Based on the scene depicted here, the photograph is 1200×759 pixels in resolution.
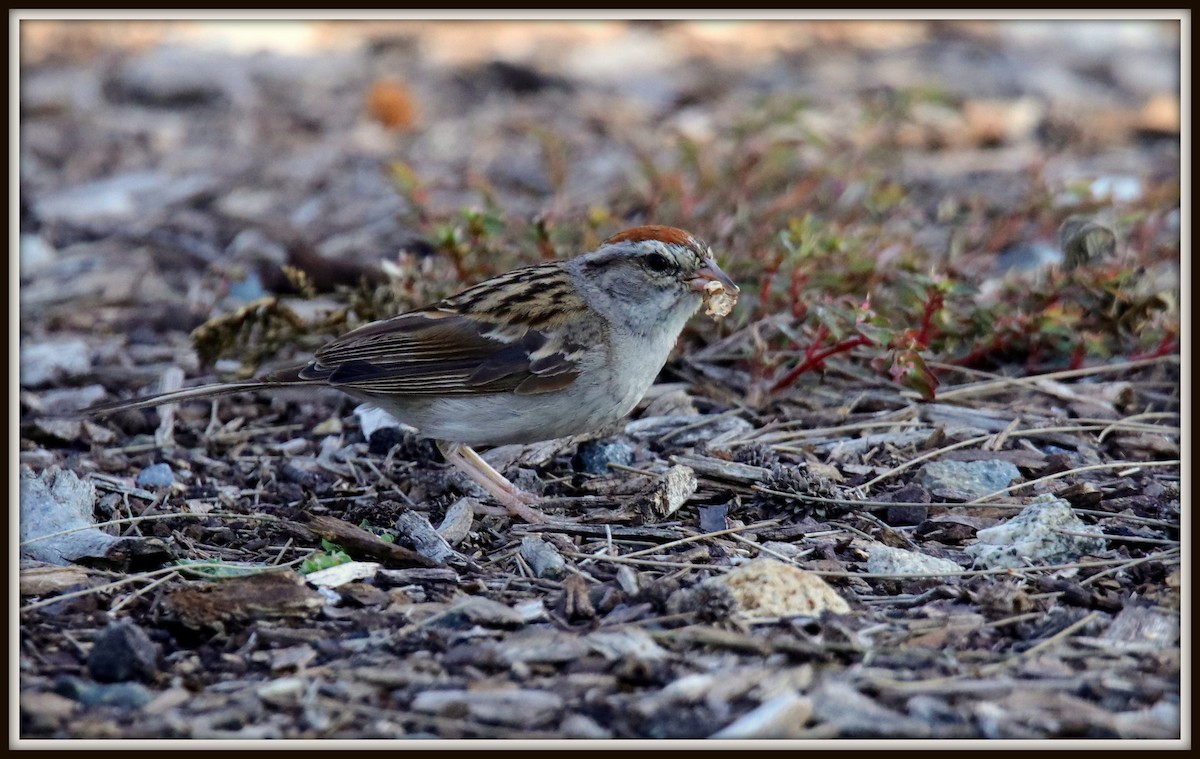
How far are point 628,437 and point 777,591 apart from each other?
1899mm

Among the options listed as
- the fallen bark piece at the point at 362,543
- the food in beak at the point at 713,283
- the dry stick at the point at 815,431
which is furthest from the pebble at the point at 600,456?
the fallen bark piece at the point at 362,543

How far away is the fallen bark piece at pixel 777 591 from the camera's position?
433 centimetres

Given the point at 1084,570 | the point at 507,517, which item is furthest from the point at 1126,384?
the point at 507,517

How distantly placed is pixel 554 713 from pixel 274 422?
10.9 ft

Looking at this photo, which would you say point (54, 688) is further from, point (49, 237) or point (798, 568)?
point (49, 237)

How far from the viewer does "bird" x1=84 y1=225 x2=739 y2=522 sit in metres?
5.55

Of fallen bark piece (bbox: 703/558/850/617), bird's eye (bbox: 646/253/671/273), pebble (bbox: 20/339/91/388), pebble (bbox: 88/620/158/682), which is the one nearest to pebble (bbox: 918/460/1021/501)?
fallen bark piece (bbox: 703/558/850/617)

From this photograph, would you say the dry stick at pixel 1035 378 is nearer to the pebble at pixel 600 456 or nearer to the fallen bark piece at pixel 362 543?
the pebble at pixel 600 456

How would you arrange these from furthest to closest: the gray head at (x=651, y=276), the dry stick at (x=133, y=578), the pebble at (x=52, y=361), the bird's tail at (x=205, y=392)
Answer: the pebble at (x=52, y=361), the gray head at (x=651, y=276), the bird's tail at (x=205, y=392), the dry stick at (x=133, y=578)

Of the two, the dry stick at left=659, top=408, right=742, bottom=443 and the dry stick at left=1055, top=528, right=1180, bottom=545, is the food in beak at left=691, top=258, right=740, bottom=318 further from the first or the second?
the dry stick at left=1055, top=528, right=1180, bottom=545

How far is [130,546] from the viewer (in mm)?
4945

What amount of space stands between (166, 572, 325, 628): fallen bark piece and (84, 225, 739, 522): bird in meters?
1.11

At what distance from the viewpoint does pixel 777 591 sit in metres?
4.37

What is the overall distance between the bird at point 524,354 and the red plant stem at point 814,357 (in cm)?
54
